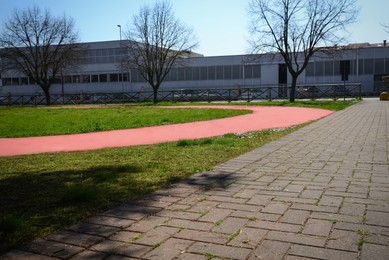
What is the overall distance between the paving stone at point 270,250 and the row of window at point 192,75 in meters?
55.0

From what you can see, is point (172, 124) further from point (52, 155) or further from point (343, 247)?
point (343, 247)

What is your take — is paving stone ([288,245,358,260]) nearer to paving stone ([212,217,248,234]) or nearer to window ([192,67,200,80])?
paving stone ([212,217,248,234])

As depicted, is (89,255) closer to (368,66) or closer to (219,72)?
(368,66)

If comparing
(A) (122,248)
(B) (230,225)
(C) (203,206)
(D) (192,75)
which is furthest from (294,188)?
(D) (192,75)

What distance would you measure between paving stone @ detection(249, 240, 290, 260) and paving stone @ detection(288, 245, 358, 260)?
0.06m

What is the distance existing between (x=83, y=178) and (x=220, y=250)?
3116 mm

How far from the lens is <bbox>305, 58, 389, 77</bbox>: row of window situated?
50.6 meters

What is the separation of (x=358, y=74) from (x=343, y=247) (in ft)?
176

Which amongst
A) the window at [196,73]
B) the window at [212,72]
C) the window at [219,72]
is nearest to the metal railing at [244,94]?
the window at [196,73]

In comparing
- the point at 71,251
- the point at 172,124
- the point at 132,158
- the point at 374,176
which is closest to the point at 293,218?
the point at 71,251

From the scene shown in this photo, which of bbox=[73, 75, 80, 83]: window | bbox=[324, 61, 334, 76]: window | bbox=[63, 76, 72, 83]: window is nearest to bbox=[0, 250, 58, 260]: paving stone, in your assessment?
bbox=[324, 61, 334, 76]: window

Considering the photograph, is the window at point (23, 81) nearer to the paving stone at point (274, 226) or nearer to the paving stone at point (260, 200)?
the paving stone at point (260, 200)

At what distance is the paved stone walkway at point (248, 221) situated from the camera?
282 centimetres

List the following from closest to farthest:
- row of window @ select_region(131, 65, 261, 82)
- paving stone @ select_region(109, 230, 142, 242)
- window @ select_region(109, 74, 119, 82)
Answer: paving stone @ select_region(109, 230, 142, 242) → row of window @ select_region(131, 65, 261, 82) → window @ select_region(109, 74, 119, 82)
